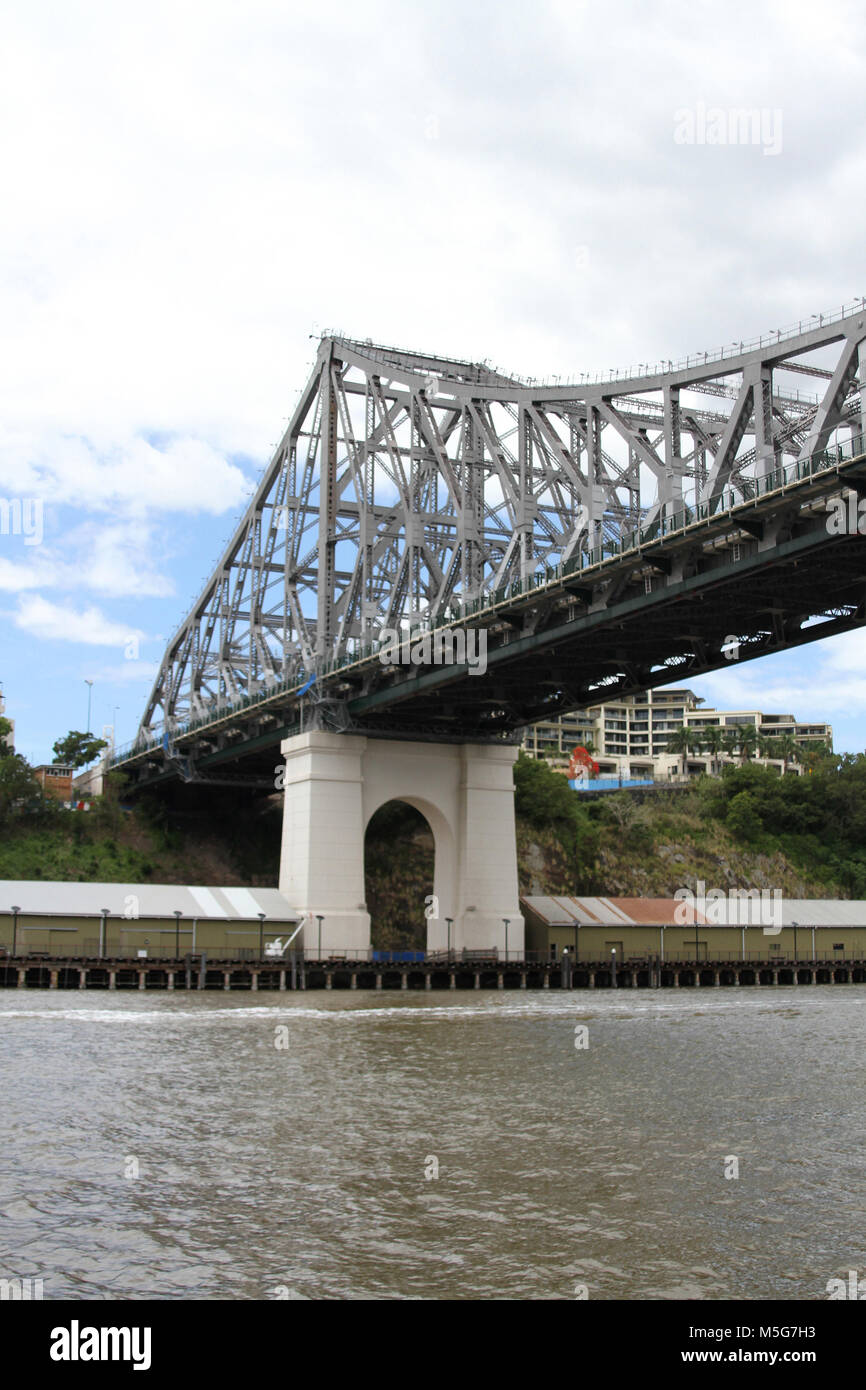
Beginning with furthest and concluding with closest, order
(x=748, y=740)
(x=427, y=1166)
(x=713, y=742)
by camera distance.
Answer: (x=748, y=740), (x=713, y=742), (x=427, y=1166)

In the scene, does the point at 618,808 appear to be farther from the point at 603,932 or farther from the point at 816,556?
the point at 816,556

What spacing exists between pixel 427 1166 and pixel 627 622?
127 feet

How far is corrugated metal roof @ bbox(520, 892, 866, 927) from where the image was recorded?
→ 287ft

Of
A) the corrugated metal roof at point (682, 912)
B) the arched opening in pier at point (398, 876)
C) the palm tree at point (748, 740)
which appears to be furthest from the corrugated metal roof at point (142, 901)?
the palm tree at point (748, 740)

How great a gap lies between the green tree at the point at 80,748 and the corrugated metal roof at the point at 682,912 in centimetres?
4890

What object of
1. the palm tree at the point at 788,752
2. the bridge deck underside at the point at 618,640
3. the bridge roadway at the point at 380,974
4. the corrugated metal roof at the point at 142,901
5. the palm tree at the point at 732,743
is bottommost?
the bridge roadway at the point at 380,974

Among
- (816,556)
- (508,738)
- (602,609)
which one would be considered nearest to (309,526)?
(508,738)

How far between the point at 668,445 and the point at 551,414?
17.7m

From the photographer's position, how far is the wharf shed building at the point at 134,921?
71000 millimetres

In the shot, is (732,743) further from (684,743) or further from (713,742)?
(713,742)

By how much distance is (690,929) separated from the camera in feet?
293

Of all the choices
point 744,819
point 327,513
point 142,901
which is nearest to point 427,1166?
point 142,901

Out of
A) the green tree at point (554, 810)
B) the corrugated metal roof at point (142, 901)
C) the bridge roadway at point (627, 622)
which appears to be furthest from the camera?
the green tree at point (554, 810)

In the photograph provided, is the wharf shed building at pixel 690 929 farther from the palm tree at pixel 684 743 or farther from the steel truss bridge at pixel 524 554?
the palm tree at pixel 684 743
